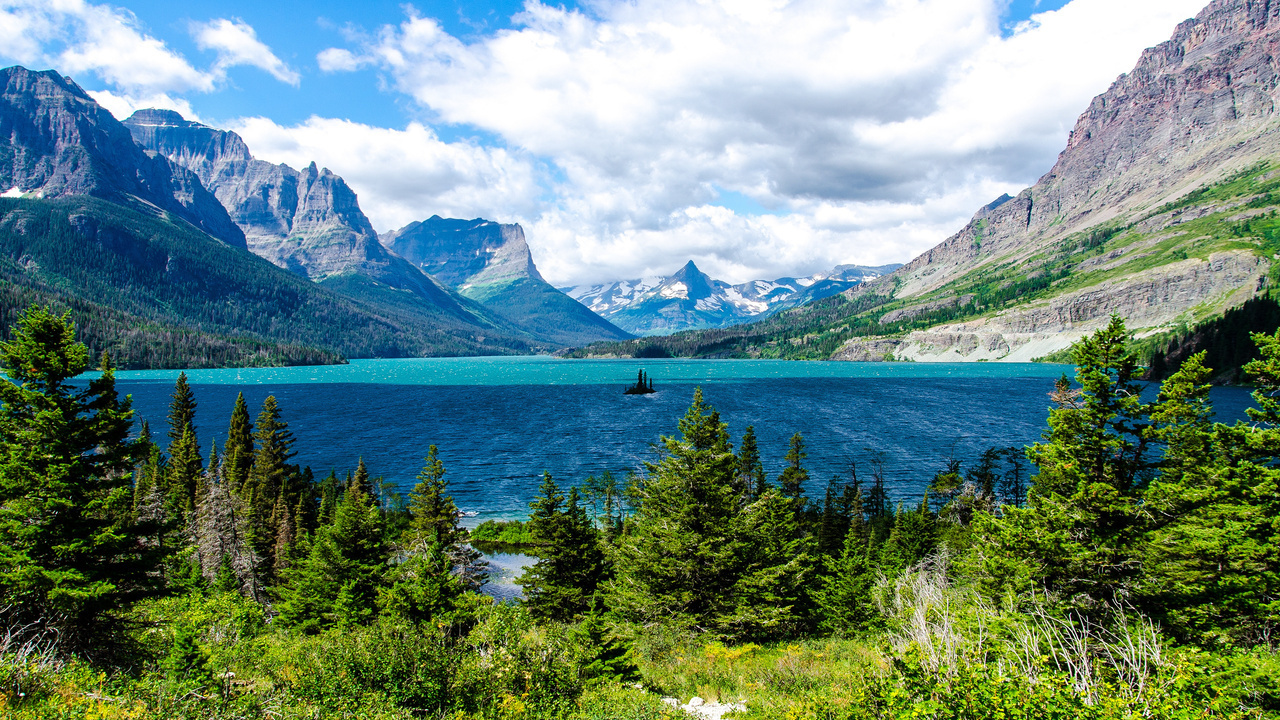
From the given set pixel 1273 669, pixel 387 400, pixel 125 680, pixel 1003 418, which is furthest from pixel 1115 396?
pixel 387 400

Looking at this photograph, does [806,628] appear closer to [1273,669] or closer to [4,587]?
[1273,669]

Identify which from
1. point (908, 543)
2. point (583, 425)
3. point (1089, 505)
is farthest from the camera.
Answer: point (583, 425)

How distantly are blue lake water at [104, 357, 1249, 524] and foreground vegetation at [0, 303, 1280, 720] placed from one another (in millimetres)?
41202

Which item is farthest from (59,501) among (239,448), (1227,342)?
(1227,342)

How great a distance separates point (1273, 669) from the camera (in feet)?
37.6

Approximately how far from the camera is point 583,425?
122812 mm

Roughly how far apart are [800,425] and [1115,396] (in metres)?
96.6

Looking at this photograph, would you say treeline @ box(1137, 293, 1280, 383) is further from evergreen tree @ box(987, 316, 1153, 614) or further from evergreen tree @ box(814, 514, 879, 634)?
evergreen tree @ box(987, 316, 1153, 614)

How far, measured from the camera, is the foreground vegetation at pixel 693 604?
11961 mm

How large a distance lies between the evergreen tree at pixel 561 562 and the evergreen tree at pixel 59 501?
61.2 ft

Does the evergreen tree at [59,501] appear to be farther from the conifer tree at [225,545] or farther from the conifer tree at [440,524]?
the conifer tree at [225,545]

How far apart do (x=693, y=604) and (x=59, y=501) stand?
25055mm

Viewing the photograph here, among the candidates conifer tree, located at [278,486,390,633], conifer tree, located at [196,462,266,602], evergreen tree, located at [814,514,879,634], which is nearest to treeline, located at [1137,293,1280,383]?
evergreen tree, located at [814,514,879,634]

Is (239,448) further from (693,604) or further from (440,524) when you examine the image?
(693,604)
